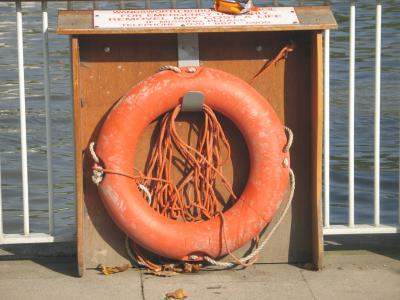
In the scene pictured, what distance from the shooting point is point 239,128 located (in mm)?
5438

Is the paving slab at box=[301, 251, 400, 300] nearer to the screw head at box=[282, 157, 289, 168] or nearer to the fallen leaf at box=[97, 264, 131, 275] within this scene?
the screw head at box=[282, 157, 289, 168]

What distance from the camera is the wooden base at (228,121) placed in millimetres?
5441

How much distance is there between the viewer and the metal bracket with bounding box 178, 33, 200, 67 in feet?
17.9

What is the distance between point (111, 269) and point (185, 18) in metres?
1.33

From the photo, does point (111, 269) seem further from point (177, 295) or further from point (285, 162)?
point (285, 162)

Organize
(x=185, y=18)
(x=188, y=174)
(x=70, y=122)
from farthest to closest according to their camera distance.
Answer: (x=70, y=122) < (x=188, y=174) < (x=185, y=18)

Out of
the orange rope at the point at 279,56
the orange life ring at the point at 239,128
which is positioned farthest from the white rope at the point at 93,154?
the orange rope at the point at 279,56

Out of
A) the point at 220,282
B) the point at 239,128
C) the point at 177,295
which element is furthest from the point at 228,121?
the point at 177,295

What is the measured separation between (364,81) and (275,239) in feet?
22.2

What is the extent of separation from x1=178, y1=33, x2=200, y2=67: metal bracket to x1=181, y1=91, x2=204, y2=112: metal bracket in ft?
0.68

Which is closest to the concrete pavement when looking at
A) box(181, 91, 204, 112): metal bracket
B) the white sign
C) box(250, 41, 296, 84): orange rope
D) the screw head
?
the screw head

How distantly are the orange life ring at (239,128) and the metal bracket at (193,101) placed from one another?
0.10ft

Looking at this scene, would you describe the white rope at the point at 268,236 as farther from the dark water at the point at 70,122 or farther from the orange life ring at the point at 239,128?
the dark water at the point at 70,122

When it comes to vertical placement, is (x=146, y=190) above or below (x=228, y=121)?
below
